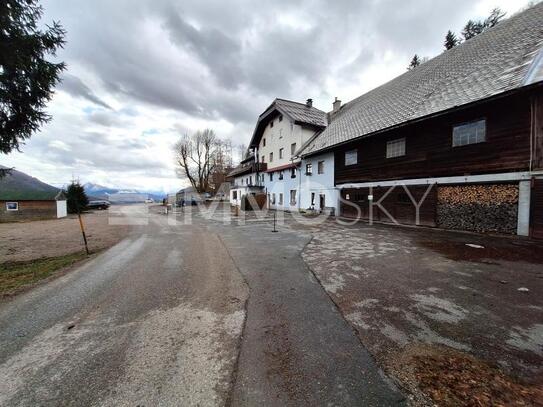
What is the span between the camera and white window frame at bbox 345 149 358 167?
1662 centimetres

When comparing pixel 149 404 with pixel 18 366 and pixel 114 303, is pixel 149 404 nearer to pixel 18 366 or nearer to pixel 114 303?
pixel 18 366

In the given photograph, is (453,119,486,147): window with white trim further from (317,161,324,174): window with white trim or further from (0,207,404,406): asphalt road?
(0,207,404,406): asphalt road

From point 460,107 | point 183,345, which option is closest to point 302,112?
point 460,107

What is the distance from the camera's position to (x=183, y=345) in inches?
118

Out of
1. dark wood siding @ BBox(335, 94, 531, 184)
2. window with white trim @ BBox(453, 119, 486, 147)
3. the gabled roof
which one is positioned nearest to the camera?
dark wood siding @ BBox(335, 94, 531, 184)

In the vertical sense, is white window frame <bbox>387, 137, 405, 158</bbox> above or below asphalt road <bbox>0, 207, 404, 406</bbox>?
above

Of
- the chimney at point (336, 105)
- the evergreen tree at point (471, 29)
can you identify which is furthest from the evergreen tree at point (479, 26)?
the chimney at point (336, 105)

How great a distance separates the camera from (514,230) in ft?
30.1

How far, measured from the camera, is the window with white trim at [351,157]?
1664cm

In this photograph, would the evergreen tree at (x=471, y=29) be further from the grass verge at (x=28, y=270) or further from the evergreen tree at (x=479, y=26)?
the grass verge at (x=28, y=270)

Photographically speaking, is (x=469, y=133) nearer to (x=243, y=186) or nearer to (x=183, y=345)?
(x=183, y=345)

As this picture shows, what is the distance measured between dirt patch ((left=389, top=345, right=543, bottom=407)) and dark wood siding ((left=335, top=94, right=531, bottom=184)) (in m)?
10.3

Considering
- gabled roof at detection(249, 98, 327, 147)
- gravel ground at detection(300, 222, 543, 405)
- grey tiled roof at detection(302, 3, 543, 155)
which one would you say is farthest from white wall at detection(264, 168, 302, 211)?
gravel ground at detection(300, 222, 543, 405)

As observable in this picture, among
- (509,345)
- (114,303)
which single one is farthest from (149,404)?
(509,345)
